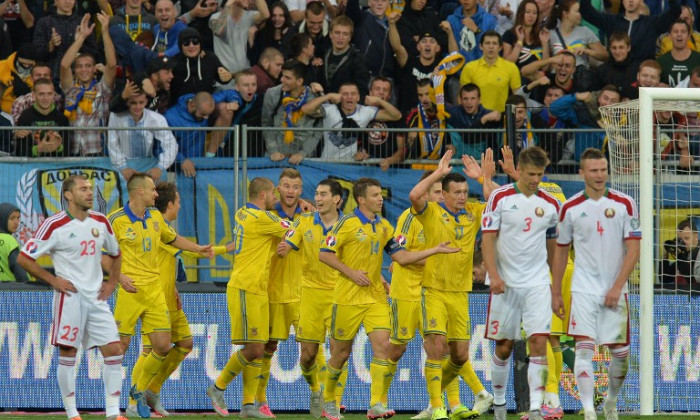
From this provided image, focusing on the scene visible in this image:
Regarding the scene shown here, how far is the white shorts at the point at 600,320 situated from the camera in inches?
445

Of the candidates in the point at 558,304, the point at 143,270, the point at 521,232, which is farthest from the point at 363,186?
the point at 558,304

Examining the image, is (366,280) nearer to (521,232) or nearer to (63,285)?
(521,232)

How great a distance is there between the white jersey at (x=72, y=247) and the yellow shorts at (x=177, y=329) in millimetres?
2694

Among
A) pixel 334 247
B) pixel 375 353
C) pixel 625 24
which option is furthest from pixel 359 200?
pixel 625 24

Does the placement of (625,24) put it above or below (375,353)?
above

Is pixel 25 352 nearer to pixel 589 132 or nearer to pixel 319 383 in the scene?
pixel 319 383

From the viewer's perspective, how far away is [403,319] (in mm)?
13328

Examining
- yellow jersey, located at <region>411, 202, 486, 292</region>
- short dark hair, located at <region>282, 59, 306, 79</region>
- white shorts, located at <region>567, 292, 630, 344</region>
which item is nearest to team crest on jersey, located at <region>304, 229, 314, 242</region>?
yellow jersey, located at <region>411, 202, 486, 292</region>

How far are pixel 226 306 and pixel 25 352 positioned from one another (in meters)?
2.45

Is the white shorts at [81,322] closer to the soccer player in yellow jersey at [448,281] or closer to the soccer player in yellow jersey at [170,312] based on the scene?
the soccer player in yellow jersey at [170,312]

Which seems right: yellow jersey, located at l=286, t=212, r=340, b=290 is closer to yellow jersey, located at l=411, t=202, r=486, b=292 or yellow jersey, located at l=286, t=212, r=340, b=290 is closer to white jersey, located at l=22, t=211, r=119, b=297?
yellow jersey, located at l=411, t=202, r=486, b=292

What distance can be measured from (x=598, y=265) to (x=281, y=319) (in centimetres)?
418

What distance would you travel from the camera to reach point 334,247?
42.7 feet

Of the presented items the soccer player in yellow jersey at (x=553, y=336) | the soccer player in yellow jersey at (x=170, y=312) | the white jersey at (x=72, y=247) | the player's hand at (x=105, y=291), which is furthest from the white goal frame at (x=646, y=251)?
the white jersey at (x=72, y=247)
